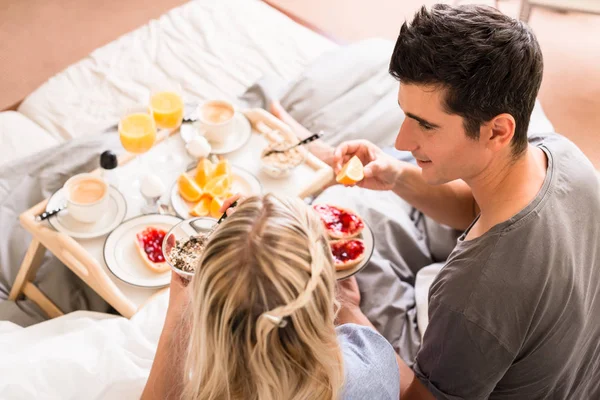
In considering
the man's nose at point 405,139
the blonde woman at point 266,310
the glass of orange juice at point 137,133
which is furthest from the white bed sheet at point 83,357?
the man's nose at point 405,139

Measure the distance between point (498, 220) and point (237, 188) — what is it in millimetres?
896

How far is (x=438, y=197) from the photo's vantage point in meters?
1.98

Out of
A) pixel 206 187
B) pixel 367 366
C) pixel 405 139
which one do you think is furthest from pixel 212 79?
pixel 367 366

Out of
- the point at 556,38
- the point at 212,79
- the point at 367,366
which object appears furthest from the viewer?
the point at 556,38

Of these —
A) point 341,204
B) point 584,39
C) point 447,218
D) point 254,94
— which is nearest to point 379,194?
point 341,204

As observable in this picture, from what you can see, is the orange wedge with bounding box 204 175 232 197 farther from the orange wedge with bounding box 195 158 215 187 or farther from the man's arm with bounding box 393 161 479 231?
the man's arm with bounding box 393 161 479 231

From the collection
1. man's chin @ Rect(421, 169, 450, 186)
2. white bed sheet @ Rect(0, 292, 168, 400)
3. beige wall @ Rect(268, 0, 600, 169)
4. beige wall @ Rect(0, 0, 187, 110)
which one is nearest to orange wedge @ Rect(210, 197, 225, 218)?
white bed sheet @ Rect(0, 292, 168, 400)

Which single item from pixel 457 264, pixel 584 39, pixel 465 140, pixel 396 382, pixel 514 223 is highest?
pixel 465 140

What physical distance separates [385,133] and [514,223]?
1.13m

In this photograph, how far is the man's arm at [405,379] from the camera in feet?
5.06

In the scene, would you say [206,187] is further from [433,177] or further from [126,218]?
[433,177]

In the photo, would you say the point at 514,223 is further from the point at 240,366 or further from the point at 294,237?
the point at 240,366

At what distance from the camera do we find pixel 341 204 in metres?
2.19

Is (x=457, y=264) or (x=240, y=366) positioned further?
(x=457, y=264)
